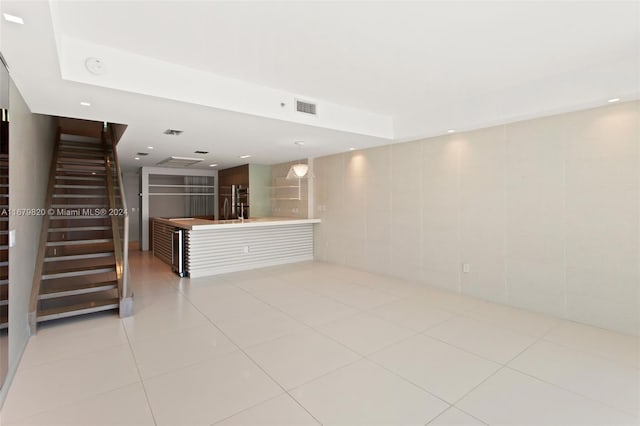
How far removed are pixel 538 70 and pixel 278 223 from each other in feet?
16.2

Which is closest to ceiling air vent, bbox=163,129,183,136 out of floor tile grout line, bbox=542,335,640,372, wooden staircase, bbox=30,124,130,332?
wooden staircase, bbox=30,124,130,332

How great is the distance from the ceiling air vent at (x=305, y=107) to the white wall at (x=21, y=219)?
2.74 m

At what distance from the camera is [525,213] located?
13.5 feet

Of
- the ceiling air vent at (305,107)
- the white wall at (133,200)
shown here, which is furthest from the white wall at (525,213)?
the white wall at (133,200)

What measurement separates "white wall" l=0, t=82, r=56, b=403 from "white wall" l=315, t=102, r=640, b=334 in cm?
499

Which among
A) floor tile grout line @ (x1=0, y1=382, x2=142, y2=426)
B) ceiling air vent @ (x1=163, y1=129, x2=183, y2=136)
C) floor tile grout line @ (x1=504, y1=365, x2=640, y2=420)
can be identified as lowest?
floor tile grout line @ (x1=504, y1=365, x2=640, y2=420)

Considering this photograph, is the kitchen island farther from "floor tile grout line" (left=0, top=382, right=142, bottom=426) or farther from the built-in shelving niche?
"floor tile grout line" (left=0, top=382, right=142, bottom=426)

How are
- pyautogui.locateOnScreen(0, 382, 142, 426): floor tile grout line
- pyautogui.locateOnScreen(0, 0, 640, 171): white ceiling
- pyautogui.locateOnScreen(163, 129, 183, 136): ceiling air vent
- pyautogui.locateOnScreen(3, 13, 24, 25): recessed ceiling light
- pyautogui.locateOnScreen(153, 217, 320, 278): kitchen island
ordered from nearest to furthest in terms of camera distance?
pyautogui.locateOnScreen(3, 13, 24, 25): recessed ceiling light → pyautogui.locateOnScreen(0, 382, 142, 426): floor tile grout line → pyautogui.locateOnScreen(0, 0, 640, 171): white ceiling → pyautogui.locateOnScreen(163, 129, 183, 136): ceiling air vent → pyautogui.locateOnScreen(153, 217, 320, 278): kitchen island

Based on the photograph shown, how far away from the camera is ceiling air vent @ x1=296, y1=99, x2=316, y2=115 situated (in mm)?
4055

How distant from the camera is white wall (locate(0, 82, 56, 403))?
8.64 ft

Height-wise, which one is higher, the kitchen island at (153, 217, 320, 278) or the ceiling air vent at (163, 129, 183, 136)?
the ceiling air vent at (163, 129, 183, 136)

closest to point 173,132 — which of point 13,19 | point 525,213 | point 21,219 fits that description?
point 21,219

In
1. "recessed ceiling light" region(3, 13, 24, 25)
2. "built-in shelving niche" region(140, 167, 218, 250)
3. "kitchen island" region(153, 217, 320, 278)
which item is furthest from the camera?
"built-in shelving niche" region(140, 167, 218, 250)

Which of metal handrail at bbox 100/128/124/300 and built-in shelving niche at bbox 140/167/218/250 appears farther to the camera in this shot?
built-in shelving niche at bbox 140/167/218/250
